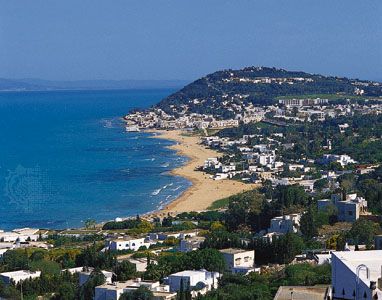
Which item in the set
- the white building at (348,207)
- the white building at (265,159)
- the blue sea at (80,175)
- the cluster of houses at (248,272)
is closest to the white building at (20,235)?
the blue sea at (80,175)

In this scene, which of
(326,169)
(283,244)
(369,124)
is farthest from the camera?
(369,124)

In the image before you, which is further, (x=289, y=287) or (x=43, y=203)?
(x=43, y=203)

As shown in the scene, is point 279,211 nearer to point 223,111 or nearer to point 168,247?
point 168,247

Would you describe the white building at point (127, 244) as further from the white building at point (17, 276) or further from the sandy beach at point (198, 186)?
the sandy beach at point (198, 186)

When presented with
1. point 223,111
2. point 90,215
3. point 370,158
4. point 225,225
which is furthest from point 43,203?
point 223,111

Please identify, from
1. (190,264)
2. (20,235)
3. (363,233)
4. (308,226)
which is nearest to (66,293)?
(190,264)

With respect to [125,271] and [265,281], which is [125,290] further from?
[265,281]
